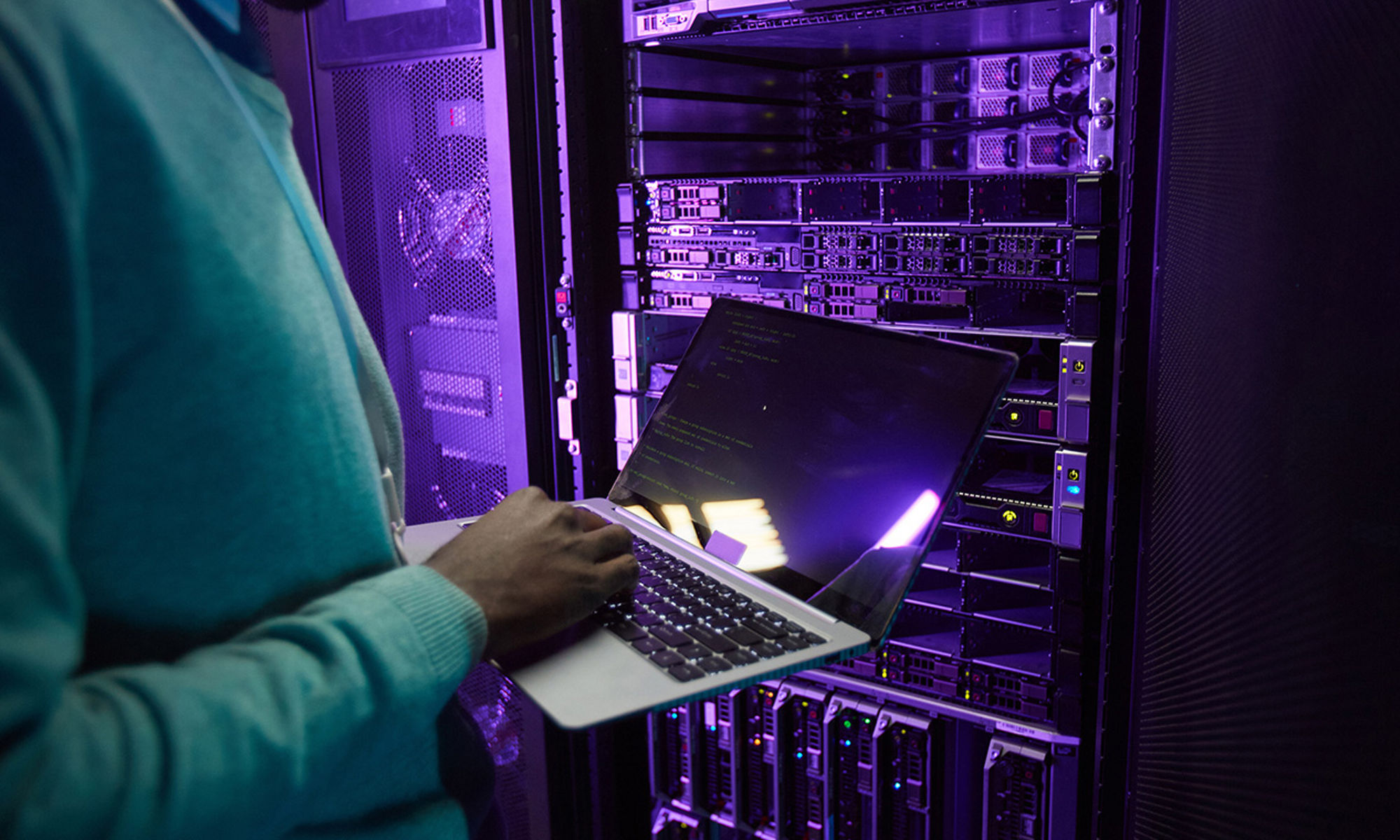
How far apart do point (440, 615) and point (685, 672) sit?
0.24 meters

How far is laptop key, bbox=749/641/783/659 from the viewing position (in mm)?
765

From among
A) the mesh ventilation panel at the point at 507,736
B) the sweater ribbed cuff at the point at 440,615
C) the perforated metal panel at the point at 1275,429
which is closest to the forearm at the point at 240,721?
the sweater ribbed cuff at the point at 440,615

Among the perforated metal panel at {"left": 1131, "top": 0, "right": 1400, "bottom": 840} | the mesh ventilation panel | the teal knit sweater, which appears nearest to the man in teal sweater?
the teal knit sweater

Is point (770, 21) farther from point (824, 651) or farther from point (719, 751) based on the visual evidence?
point (719, 751)

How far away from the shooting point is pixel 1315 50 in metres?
0.75

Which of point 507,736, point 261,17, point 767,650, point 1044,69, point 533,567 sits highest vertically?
point 261,17

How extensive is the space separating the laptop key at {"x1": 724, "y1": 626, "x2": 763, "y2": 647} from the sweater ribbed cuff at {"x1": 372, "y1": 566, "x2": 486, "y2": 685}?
0.26 metres

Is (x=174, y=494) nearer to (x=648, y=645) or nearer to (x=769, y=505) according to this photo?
(x=648, y=645)

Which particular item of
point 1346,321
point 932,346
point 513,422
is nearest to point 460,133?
point 513,422

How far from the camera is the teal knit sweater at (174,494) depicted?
0.37m

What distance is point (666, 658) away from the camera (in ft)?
2.46

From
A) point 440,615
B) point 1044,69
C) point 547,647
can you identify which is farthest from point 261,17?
point 440,615

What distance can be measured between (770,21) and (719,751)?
129 centimetres

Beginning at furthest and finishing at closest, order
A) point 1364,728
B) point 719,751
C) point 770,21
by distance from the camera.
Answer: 1. point 719,751
2. point 770,21
3. point 1364,728
